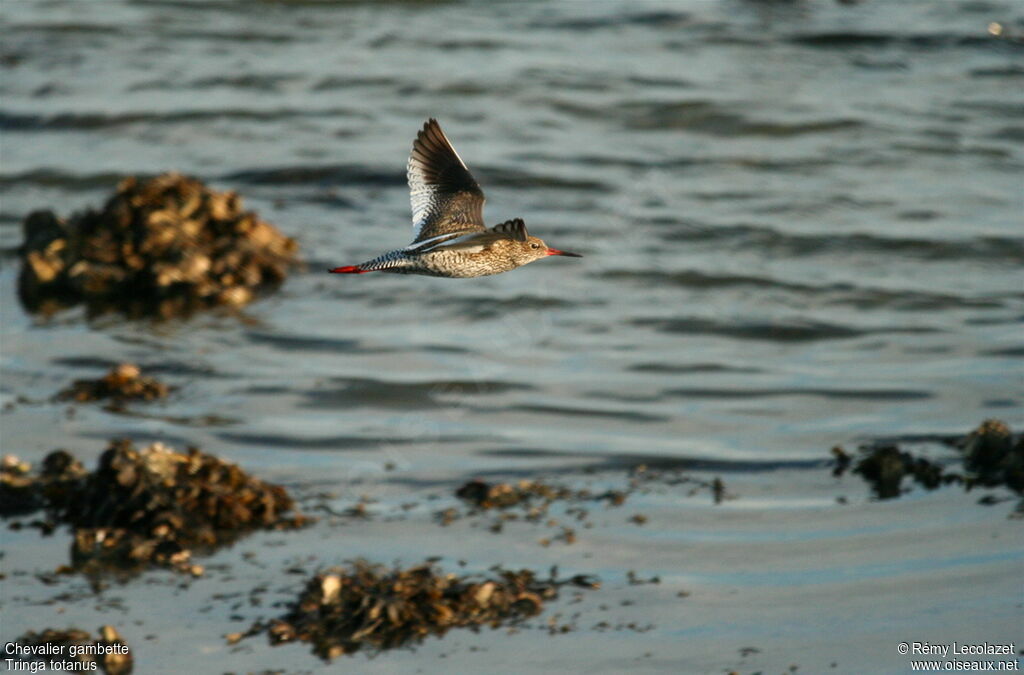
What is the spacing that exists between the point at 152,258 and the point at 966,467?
8060 mm

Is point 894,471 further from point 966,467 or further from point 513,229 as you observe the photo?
point 513,229

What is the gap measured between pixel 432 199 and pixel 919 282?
8.63 metres

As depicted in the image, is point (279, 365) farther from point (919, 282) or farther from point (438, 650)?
point (919, 282)

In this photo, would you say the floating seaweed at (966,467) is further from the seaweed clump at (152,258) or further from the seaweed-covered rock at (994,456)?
the seaweed clump at (152,258)

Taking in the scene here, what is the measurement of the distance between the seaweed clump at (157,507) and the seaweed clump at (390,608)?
1028mm

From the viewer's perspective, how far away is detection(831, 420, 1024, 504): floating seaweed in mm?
9555

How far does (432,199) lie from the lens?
698 cm

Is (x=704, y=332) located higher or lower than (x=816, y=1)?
lower

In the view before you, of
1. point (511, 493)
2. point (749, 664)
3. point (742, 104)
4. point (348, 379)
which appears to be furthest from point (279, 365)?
point (742, 104)

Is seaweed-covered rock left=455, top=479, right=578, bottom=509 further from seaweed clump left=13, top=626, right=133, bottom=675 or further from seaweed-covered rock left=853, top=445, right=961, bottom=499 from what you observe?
seaweed clump left=13, top=626, right=133, bottom=675

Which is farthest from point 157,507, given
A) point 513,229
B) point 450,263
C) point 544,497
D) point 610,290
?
point 610,290

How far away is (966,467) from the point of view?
9.80 meters

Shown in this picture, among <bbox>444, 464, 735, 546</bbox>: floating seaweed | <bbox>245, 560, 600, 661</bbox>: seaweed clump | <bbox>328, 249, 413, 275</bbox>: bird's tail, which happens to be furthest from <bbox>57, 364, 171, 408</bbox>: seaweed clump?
<bbox>328, 249, 413, 275</bbox>: bird's tail

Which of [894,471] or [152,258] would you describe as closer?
[894,471]
